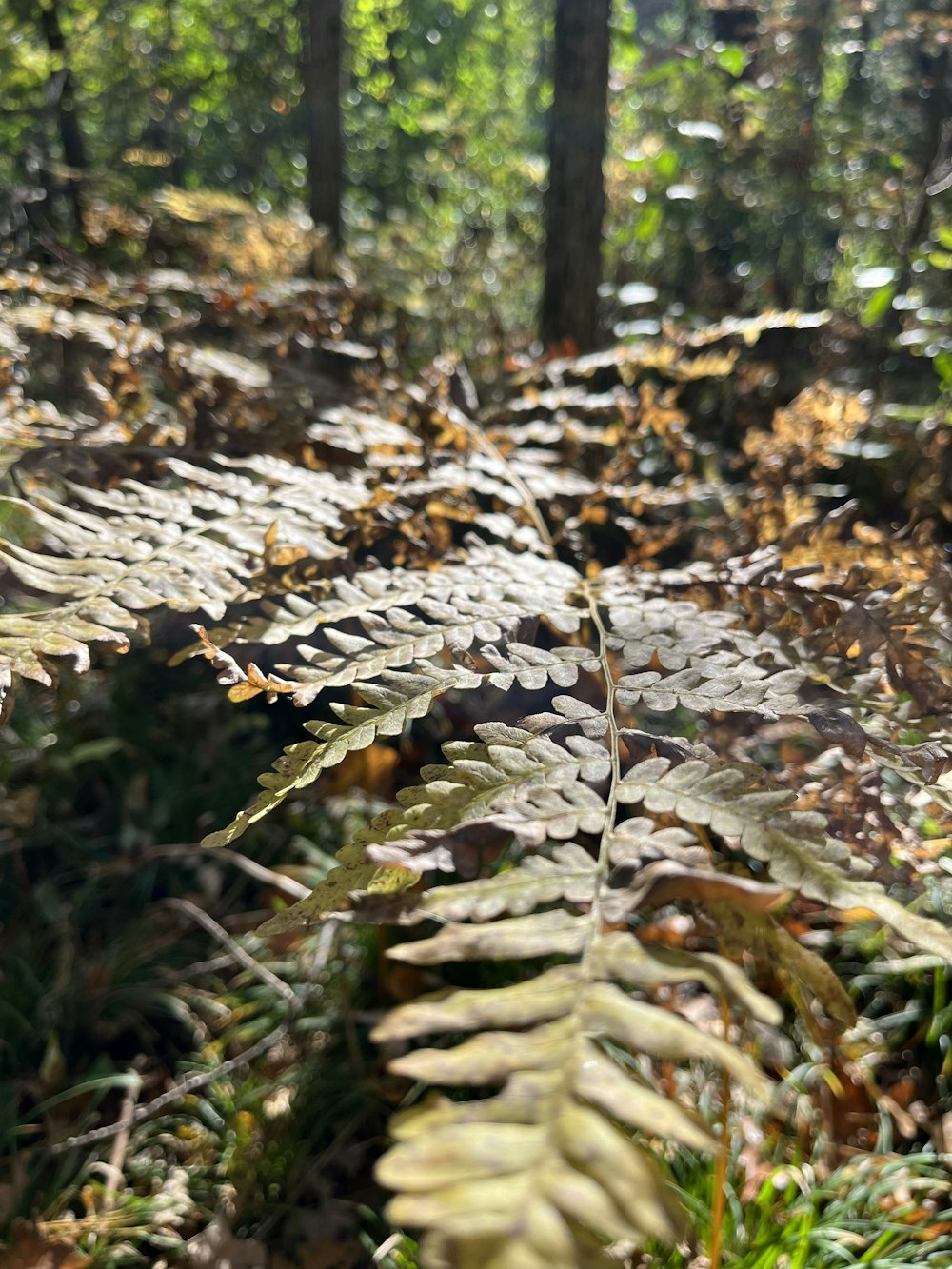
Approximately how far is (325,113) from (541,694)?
122 inches

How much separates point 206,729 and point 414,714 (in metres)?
1.84

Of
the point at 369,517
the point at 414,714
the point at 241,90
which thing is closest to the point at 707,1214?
the point at 414,714

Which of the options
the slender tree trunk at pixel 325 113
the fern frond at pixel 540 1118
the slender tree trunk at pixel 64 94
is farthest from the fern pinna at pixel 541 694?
the slender tree trunk at pixel 64 94

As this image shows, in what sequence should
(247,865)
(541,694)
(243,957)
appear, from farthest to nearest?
(247,865)
(243,957)
(541,694)

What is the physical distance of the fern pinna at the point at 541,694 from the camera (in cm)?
48

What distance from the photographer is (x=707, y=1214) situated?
1.51 metres

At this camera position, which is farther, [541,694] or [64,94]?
[64,94]

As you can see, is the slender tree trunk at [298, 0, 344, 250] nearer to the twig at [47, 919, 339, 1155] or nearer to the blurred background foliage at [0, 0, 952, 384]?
the blurred background foliage at [0, 0, 952, 384]

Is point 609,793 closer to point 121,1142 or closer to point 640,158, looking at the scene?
point 121,1142

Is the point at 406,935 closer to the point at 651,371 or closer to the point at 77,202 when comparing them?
the point at 651,371

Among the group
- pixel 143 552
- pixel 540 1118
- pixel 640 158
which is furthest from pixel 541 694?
pixel 640 158

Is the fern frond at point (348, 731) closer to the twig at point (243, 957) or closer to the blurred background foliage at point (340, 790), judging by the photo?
the blurred background foliage at point (340, 790)

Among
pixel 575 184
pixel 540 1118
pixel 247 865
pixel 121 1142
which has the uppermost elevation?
pixel 575 184

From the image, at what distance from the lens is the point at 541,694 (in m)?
1.67
